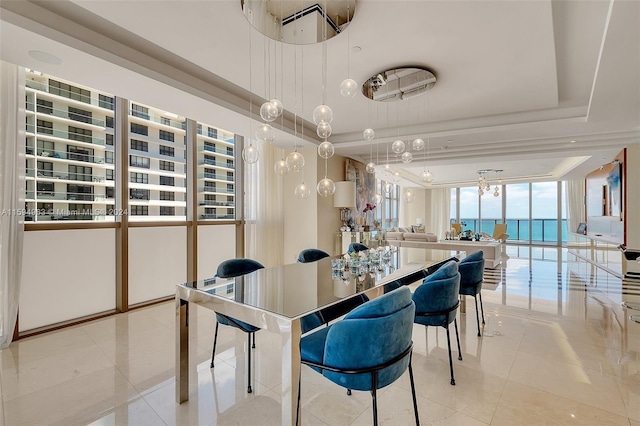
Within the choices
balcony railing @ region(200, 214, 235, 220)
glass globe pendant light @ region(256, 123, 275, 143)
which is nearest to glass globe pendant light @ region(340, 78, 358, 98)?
glass globe pendant light @ region(256, 123, 275, 143)

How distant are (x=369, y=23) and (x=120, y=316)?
4.51m

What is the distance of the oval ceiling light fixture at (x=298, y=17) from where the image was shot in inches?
85.4

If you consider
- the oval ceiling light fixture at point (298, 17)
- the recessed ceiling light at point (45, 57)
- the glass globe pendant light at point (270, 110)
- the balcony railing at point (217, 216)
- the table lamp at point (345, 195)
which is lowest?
the balcony railing at point (217, 216)

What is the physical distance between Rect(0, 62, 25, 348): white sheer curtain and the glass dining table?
92.4 inches

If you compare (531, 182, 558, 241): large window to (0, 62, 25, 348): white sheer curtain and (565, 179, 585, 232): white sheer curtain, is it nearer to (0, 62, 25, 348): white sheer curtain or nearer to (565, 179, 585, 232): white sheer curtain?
(565, 179, 585, 232): white sheer curtain

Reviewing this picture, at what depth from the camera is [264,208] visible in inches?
231

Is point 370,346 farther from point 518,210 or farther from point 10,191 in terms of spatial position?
point 518,210

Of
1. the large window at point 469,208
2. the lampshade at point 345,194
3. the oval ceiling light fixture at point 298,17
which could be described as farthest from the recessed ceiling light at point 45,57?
the large window at point 469,208

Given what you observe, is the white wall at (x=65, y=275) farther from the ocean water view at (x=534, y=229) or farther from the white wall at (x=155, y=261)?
the ocean water view at (x=534, y=229)

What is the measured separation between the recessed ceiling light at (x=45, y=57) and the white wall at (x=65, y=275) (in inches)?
75.5

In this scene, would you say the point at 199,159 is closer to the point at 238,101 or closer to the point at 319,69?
the point at 238,101

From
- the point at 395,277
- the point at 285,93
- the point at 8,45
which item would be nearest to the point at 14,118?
the point at 8,45

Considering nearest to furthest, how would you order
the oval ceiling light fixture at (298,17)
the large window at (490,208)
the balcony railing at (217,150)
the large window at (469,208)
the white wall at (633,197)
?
the oval ceiling light fixture at (298,17) → the balcony railing at (217,150) → the white wall at (633,197) → the large window at (490,208) → the large window at (469,208)

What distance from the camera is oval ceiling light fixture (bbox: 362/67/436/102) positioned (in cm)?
317
